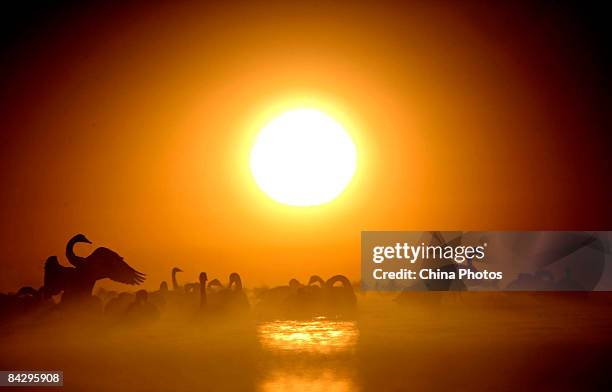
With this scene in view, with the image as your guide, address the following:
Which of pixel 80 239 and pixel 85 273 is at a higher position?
pixel 80 239

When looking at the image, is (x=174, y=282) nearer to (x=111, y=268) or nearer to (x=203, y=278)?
(x=203, y=278)

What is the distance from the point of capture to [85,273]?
2850cm

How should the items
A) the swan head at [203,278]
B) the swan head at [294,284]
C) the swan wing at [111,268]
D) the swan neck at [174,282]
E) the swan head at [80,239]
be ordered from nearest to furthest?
1. the swan wing at [111,268]
2. the swan head at [80,239]
3. the swan head at [203,278]
4. the swan head at [294,284]
5. the swan neck at [174,282]

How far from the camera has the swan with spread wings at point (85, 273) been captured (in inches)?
1089

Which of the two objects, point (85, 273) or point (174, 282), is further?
point (174, 282)

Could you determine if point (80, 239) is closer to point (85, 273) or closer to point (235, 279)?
point (85, 273)

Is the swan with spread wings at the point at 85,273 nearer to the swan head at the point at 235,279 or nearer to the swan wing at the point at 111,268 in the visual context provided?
the swan wing at the point at 111,268

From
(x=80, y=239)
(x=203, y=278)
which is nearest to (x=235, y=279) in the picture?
(x=203, y=278)

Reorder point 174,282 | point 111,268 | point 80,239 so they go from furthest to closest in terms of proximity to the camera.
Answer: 1. point 174,282
2. point 80,239
3. point 111,268

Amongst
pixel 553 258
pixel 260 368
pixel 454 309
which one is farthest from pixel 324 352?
pixel 553 258

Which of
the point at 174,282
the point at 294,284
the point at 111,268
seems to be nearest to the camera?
the point at 111,268

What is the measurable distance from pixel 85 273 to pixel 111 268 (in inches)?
53.1

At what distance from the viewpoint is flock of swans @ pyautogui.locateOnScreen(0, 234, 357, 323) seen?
2842cm

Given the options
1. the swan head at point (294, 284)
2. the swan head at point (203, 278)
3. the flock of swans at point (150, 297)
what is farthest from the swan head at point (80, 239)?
the swan head at point (294, 284)
